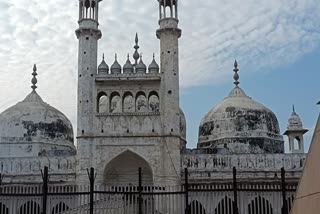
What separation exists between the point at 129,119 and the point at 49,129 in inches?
336

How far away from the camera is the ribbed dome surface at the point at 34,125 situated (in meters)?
32.7

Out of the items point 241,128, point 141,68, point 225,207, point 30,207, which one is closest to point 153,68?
point 141,68

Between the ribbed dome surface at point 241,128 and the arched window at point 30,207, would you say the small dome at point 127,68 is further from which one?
the arched window at point 30,207

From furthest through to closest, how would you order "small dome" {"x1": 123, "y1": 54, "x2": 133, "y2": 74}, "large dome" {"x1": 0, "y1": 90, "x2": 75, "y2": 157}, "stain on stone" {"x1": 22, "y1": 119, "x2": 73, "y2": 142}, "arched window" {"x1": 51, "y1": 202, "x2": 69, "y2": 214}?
"stain on stone" {"x1": 22, "y1": 119, "x2": 73, "y2": 142}
"large dome" {"x1": 0, "y1": 90, "x2": 75, "y2": 157}
"small dome" {"x1": 123, "y1": 54, "x2": 133, "y2": 74}
"arched window" {"x1": 51, "y1": 202, "x2": 69, "y2": 214}

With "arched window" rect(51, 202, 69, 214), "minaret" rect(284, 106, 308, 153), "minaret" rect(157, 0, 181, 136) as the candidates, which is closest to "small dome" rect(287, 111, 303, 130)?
"minaret" rect(284, 106, 308, 153)

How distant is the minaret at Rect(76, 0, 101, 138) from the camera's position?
1062 inches

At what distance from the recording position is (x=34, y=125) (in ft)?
108

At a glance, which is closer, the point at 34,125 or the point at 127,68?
the point at 127,68

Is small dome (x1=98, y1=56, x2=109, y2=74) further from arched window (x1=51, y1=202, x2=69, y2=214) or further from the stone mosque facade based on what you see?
arched window (x1=51, y1=202, x2=69, y2=214)

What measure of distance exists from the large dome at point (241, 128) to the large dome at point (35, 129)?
29.2 ft

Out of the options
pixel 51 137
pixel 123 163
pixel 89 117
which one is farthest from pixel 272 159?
pixel 51 137

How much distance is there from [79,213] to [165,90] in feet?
29.3

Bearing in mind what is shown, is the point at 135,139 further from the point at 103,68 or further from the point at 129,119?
the point at 103,68

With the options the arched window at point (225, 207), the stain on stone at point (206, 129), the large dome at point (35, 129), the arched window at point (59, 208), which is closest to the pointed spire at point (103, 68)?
the large dome at point (35, 129)
